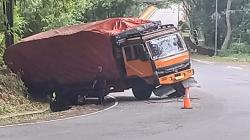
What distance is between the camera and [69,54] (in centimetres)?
2350

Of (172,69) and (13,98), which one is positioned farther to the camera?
(172,69)

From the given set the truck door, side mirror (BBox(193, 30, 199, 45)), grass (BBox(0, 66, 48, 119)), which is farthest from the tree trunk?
grass (BBox(0, 66, 48, 119))

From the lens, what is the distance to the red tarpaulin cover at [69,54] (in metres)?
22.5

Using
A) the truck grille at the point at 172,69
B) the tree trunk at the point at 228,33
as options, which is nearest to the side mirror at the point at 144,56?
the truck grille at the point at 172,69

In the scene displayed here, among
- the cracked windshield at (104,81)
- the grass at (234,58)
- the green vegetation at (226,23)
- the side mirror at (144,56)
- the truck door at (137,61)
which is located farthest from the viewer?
the green vegetation at (226,23)

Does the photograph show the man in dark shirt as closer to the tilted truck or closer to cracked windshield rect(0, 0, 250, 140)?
cracked windshield rect(0, 0, 250, 140)

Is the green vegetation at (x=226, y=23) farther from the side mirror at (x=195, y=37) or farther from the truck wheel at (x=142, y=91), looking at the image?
the truck wheel at (x=142, y=91)

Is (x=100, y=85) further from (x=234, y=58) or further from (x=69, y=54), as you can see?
(x=234, y=58)

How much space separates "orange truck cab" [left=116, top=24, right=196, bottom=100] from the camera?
2181 centimetres

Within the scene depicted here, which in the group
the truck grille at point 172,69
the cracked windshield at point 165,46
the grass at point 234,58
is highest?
the cracked windshield at point 165,46

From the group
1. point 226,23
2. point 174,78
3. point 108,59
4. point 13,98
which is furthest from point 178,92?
Result: point 226,23

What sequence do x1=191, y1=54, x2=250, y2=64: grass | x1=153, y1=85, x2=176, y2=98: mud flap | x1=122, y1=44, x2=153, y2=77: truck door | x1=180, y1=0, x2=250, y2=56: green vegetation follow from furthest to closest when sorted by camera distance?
x1=180, y1=0, x2=250, y2=56: green vegetation, x1=191, y1=54, x2=250, y2=64: grass, x1=153, y1=85, x2=176, y2=98: mud flap, x1=122, y1=44, x2=153, y2=77: truck door

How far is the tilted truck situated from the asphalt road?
875mm

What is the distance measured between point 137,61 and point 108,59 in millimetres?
1158
